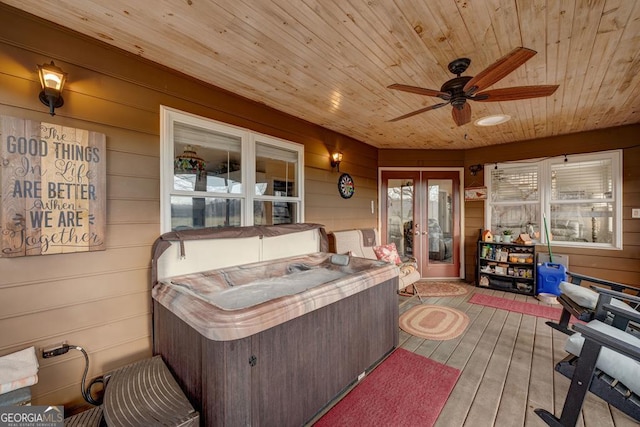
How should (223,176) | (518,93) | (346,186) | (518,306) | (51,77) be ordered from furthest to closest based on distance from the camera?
(346,186), (518,306), (223,176), (518,93), (51,77)

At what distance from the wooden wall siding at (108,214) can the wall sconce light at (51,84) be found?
59 millimetres

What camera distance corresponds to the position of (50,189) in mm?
1621

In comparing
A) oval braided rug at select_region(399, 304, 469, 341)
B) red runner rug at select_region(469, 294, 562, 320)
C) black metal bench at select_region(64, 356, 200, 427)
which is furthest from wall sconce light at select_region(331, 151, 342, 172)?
black metal bench at select_region(64, 356, 200, 427)

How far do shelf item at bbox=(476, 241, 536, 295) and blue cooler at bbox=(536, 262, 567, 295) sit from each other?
3.6 inches

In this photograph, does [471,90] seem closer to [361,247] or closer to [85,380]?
[361,247]

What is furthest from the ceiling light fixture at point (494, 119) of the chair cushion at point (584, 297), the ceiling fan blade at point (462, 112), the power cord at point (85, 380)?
the power cord at point (85, 380)

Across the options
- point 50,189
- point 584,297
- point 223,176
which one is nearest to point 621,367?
point 584,297

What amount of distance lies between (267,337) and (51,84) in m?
1.99

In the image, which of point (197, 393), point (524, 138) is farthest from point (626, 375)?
point (524, 138)

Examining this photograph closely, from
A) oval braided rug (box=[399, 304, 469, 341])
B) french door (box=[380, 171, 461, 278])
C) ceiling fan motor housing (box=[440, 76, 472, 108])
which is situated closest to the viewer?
ceiling fan motor housing (box=[440, 76, 472, 108])

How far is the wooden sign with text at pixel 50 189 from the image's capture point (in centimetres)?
151

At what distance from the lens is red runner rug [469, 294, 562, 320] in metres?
3.29

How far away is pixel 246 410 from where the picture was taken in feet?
4.13

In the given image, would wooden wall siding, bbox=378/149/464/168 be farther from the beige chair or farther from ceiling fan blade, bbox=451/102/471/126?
ceiling fan blade, bbox=451/102/471/126
